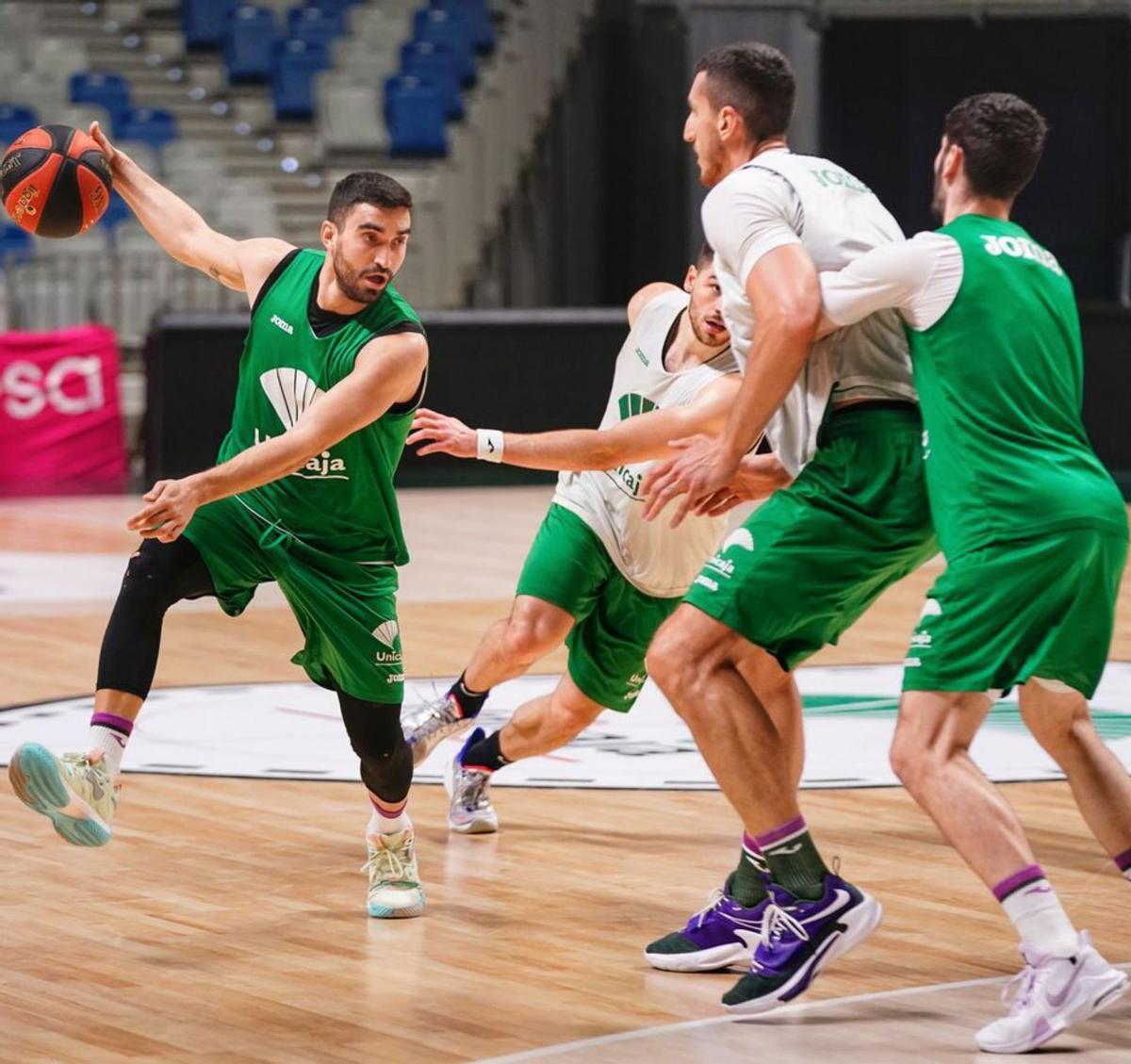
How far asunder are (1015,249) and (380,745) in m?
2.04

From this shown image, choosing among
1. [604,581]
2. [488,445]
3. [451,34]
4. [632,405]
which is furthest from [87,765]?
[451,34]

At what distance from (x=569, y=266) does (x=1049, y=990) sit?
56.8 feet

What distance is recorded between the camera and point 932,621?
14.5 feet

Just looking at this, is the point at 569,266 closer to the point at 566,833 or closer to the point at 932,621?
the point at 566,833

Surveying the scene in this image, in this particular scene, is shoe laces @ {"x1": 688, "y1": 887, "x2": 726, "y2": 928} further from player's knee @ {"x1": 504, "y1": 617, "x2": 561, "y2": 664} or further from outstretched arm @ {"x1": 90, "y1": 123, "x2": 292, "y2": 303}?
outstretched arm @ {"x1": 90, "y1": 123, "x2": 292, "y2": 303}

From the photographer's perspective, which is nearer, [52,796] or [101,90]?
[52,796]

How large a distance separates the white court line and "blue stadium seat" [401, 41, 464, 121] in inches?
607

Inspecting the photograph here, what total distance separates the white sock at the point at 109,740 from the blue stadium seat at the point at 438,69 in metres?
14.6

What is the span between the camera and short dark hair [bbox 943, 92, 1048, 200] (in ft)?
14.7

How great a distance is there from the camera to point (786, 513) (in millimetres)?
4773

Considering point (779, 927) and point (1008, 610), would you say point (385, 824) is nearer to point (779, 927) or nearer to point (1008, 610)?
point (779, 927)

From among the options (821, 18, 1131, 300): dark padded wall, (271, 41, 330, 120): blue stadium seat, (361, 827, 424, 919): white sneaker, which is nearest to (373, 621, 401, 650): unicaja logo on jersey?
(361, 827, 424, 919): white sneaker

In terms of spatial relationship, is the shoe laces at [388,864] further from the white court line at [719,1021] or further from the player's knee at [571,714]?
the white court line at [719,1021]

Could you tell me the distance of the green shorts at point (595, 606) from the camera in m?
6.43
